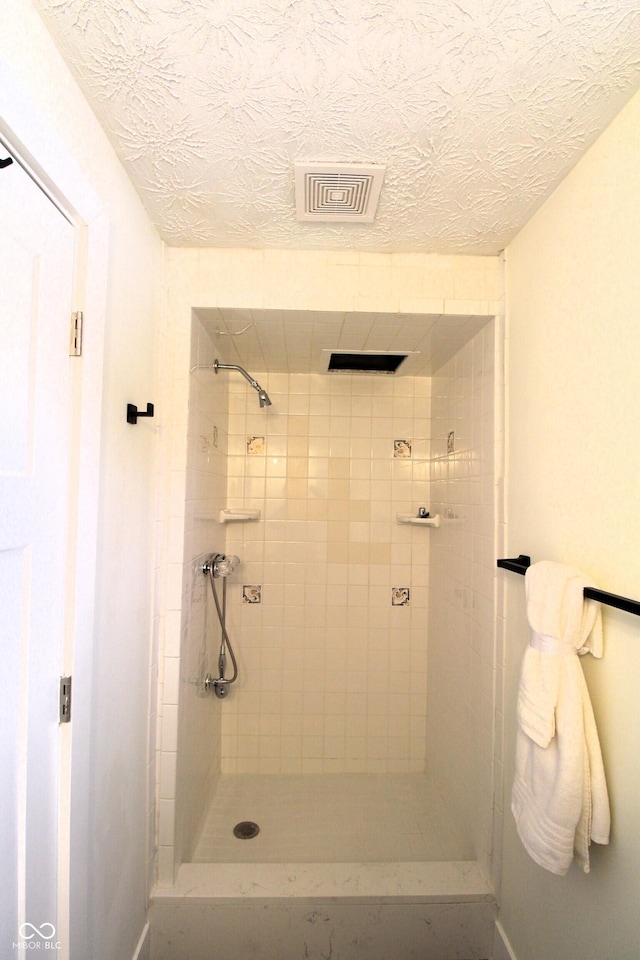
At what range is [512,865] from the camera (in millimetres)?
1284

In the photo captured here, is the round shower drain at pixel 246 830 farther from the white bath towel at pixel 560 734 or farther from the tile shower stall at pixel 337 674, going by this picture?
the white bath towel at pixel 560 734

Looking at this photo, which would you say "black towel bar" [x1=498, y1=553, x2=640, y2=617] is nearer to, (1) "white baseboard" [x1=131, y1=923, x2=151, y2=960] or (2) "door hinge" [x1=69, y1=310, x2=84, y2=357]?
(2) "door hinge" [x1=69, y1=310, x2=84, y2=357]

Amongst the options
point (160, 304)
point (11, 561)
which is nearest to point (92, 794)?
point (11, 561)

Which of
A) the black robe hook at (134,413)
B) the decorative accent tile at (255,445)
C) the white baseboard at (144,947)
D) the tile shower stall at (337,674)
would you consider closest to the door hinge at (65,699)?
the tile shower stall at (337,674)

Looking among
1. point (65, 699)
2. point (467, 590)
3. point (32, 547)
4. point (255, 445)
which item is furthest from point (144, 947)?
point (255, 445)

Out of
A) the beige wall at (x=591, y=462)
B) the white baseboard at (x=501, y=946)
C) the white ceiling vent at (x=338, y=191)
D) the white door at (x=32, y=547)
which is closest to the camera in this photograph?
the white door at (x=32, y=547)

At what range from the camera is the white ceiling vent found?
1.05 meters

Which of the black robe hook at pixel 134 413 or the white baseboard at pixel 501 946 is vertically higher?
the black robe hook at pixel 134 413

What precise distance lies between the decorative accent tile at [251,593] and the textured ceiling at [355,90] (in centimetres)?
164

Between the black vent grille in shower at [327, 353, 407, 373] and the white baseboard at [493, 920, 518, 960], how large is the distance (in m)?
2.01

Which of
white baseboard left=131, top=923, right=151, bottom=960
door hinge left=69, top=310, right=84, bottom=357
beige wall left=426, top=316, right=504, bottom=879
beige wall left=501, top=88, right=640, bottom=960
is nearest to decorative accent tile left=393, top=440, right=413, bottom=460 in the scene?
beige wall left=426, top=316, right=504, bottom=879

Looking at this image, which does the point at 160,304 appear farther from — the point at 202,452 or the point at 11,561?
the point at 11,561

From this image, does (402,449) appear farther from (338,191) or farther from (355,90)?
(355,90)

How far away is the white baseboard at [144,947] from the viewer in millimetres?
1233
